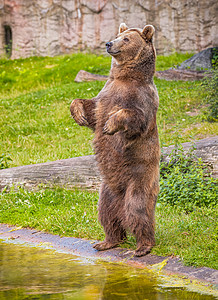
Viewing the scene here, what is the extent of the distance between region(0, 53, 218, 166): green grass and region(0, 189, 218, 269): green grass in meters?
1.88

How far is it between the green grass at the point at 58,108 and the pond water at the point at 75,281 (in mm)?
3789

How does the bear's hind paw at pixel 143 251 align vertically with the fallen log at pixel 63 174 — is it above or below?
above

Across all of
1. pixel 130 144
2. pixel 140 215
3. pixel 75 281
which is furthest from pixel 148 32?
pixel 75 281

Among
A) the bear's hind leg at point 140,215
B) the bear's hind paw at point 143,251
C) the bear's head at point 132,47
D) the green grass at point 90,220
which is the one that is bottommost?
the green grass at point 90,220

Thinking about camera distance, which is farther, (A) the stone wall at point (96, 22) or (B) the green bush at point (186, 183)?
(A) the stone wall at point (96, 22)

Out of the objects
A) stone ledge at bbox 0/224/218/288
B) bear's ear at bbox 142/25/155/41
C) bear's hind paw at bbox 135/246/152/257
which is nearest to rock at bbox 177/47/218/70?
stone ledge at bbox 0/224/218/288

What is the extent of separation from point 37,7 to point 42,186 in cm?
1684

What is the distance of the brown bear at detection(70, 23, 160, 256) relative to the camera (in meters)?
4.30

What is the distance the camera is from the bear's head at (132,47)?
4.32 meters

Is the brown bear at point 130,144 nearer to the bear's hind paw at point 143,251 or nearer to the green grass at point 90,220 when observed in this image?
the bear's hind paw at point 143,251

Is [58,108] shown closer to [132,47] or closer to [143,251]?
[132,47]

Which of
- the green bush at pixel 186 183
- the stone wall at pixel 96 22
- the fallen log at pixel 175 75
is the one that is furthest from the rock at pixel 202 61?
the green bush at pixel 186 183

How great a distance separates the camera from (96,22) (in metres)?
21.8

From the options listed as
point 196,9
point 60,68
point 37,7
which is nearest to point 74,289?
point 60,68
